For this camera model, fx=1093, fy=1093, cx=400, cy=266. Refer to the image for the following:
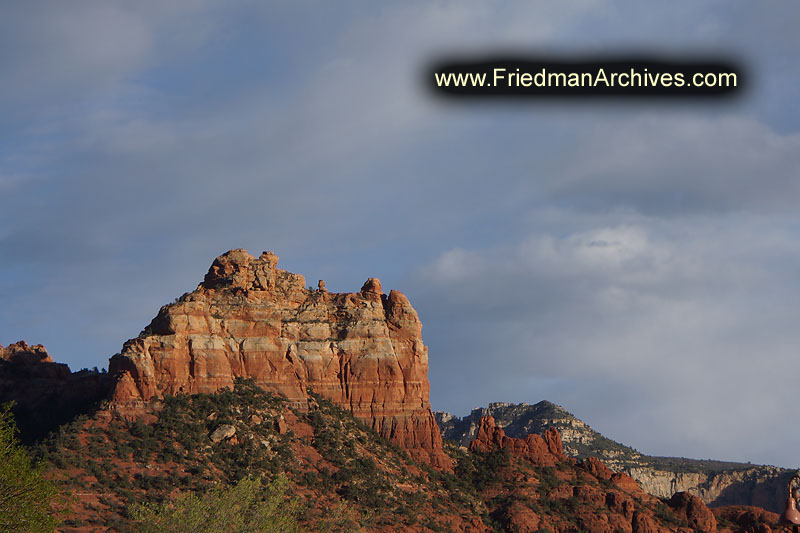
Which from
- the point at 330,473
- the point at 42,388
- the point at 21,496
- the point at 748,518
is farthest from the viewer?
the point at 748,518

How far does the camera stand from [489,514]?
130 meters

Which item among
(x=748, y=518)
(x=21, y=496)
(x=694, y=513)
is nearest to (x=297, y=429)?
(x=694, y=513)

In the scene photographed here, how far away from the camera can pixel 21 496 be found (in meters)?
59.6

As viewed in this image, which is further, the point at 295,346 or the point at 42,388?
the point at 295,346

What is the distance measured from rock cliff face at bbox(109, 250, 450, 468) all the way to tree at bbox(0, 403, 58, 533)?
2328 inches

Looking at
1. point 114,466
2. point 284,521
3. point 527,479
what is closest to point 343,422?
point 527,479

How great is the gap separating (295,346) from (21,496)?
244ft

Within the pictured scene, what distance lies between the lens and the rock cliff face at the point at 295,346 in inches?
4860

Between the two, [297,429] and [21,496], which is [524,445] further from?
[21,496]

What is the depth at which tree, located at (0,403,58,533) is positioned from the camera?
2325 inches

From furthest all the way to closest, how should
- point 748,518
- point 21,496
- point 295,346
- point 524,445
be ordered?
point 524,445 < point 748,518 < point 295,346 < point 21,496

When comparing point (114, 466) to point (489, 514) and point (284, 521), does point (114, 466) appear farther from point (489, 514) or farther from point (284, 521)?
point (489, 514)

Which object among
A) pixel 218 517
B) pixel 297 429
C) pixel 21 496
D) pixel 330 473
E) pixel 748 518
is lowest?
pixel 21 496

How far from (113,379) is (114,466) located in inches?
632
